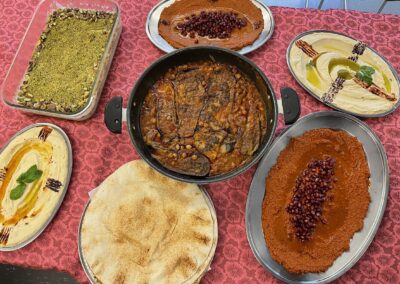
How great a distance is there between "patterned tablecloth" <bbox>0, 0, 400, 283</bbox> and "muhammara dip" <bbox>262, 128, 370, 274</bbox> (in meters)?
0.16

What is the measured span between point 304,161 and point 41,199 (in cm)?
155

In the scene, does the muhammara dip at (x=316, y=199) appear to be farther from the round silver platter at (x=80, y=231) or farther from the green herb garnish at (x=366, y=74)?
the green herb garnish at (x=366, y=74)

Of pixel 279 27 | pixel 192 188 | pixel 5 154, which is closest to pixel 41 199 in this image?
pixel 5 154

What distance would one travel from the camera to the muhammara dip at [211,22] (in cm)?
253

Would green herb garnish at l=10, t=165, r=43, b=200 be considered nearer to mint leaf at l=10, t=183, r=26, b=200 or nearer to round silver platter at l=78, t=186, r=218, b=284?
mint leaf at l=10, t=183, r=26, b=200

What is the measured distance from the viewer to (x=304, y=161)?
2148 millimetres

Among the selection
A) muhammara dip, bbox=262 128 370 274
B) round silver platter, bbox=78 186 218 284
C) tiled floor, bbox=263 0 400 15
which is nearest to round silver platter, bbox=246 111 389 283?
muhammara dip, bbox=262 128 370 274

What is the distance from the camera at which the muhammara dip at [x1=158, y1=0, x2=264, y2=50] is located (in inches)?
99.6

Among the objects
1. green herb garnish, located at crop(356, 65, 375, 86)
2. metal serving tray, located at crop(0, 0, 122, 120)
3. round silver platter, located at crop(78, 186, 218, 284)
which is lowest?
round silver platter, located at crop(78, 186, 218, 284)

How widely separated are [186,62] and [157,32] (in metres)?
0.58

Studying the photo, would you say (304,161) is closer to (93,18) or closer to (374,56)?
(374,56)

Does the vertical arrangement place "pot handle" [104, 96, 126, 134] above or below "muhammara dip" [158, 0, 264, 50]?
below

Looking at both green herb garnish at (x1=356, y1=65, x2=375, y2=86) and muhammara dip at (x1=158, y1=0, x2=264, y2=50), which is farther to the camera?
muhammara dip at (x1=158, y1=0, x2=264, y2=50)

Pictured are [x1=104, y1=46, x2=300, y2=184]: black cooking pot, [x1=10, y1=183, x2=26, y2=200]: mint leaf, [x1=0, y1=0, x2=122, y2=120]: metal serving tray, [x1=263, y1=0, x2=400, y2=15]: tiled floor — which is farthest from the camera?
[x1=263, y1=0, x2=400, y2=15]: tiled floor
